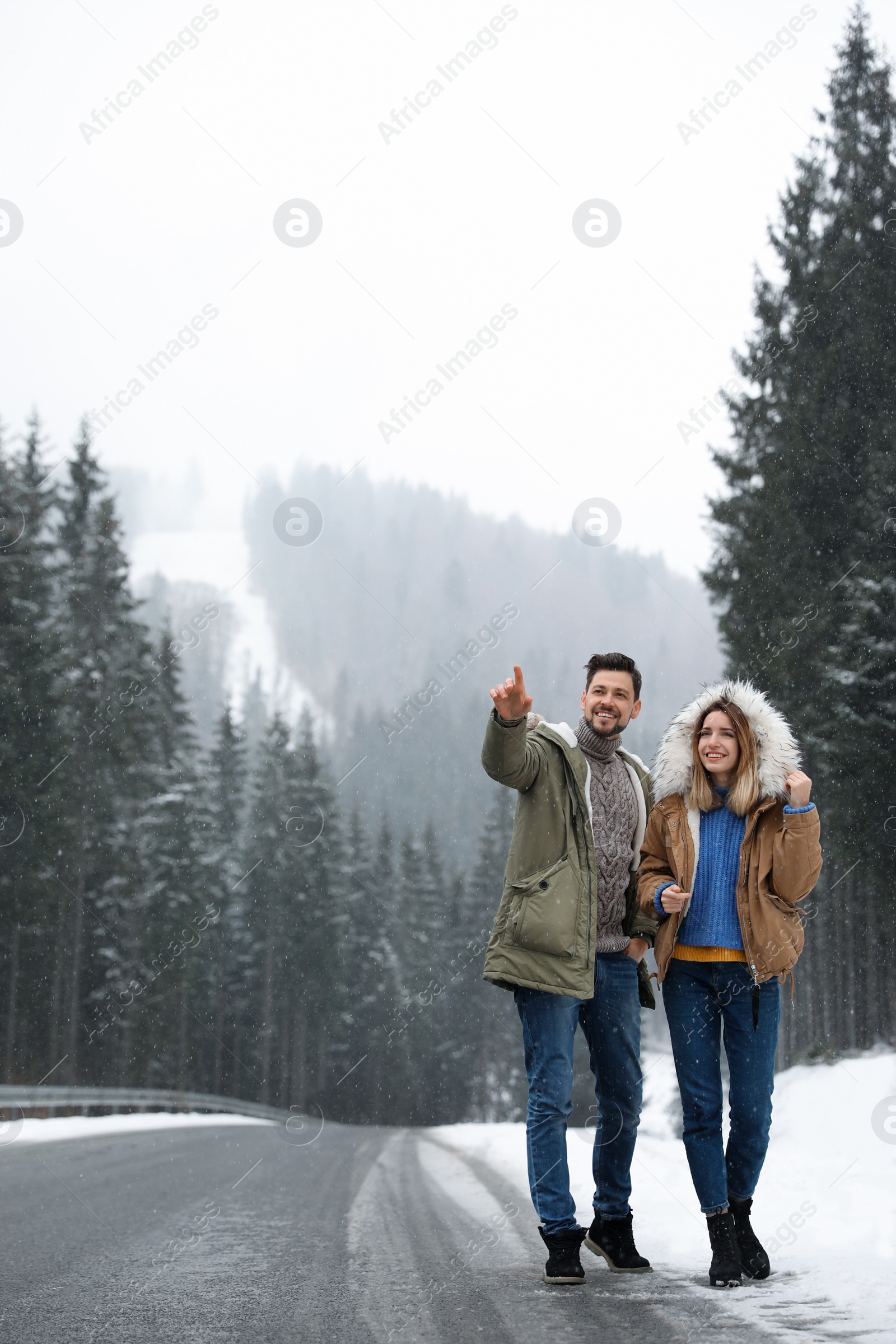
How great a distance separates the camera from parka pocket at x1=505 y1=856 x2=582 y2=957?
4.25 m

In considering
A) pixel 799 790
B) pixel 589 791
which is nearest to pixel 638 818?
pixel 589 791

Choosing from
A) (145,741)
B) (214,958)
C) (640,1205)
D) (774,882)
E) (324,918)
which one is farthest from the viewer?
(324,918)

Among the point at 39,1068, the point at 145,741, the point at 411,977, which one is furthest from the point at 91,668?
the point at 411,977

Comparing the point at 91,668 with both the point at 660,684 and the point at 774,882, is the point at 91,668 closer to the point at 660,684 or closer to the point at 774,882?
the point at 774,882

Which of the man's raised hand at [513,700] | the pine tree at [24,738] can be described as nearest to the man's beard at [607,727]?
the man's raised hand at [513,700]

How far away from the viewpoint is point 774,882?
420cm

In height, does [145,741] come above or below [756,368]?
below

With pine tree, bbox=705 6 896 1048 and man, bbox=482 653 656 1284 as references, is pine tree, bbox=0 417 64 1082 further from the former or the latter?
man, bbox=482 653 656 1284

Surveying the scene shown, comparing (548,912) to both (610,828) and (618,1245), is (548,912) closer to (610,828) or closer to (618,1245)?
(610,828)

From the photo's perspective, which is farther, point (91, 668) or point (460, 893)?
point (460, 893)

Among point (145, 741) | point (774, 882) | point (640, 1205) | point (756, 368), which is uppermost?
point (756, 368)

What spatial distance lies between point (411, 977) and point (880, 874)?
39.3 m

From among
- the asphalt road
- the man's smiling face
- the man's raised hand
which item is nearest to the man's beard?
the man's smiling face

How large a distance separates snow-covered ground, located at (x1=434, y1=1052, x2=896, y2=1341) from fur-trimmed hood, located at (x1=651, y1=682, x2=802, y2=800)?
5.59 ft
